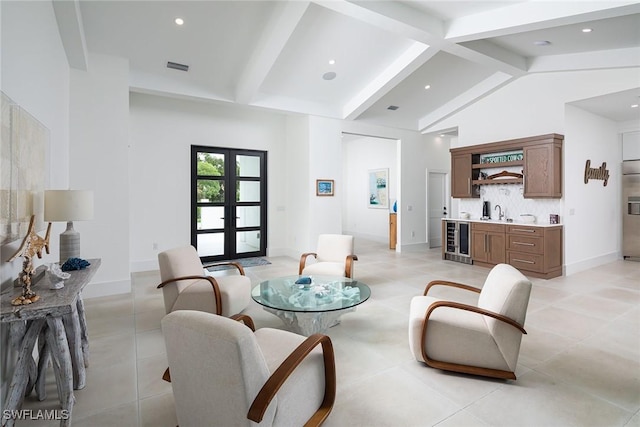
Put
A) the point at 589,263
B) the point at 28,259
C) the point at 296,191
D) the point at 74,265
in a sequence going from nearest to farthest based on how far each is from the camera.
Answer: the point at 28,259
the point at 74,265
the point at 589,263
the point at 296,191

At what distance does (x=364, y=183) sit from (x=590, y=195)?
5.99 meters

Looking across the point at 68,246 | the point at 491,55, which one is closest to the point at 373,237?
the point at 491,55

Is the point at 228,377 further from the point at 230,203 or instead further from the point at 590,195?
the point at 590,195

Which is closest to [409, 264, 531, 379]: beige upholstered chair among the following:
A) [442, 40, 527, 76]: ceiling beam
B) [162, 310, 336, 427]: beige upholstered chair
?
[162, 310, 336, 427]: beige upholstered chair

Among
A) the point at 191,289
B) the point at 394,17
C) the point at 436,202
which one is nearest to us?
the point at 191,289

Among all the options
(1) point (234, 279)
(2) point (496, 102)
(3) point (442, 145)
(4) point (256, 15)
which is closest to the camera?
(1) point (234, 279)

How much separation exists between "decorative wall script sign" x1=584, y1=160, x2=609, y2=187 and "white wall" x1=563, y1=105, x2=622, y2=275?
75mm

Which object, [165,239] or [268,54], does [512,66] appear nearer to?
[268,54]

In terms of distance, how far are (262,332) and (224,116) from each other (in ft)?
19.1

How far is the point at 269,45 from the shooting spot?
4633 mm

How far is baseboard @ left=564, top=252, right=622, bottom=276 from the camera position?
5891 millimetres

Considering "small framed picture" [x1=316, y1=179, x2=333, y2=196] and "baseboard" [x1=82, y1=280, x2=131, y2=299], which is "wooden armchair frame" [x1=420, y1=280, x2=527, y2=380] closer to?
"baseboard" [x1=82, y1=280, x2=131, y2=299]

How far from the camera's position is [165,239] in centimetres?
639

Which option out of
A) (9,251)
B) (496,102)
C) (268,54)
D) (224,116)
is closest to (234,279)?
(9,251)
